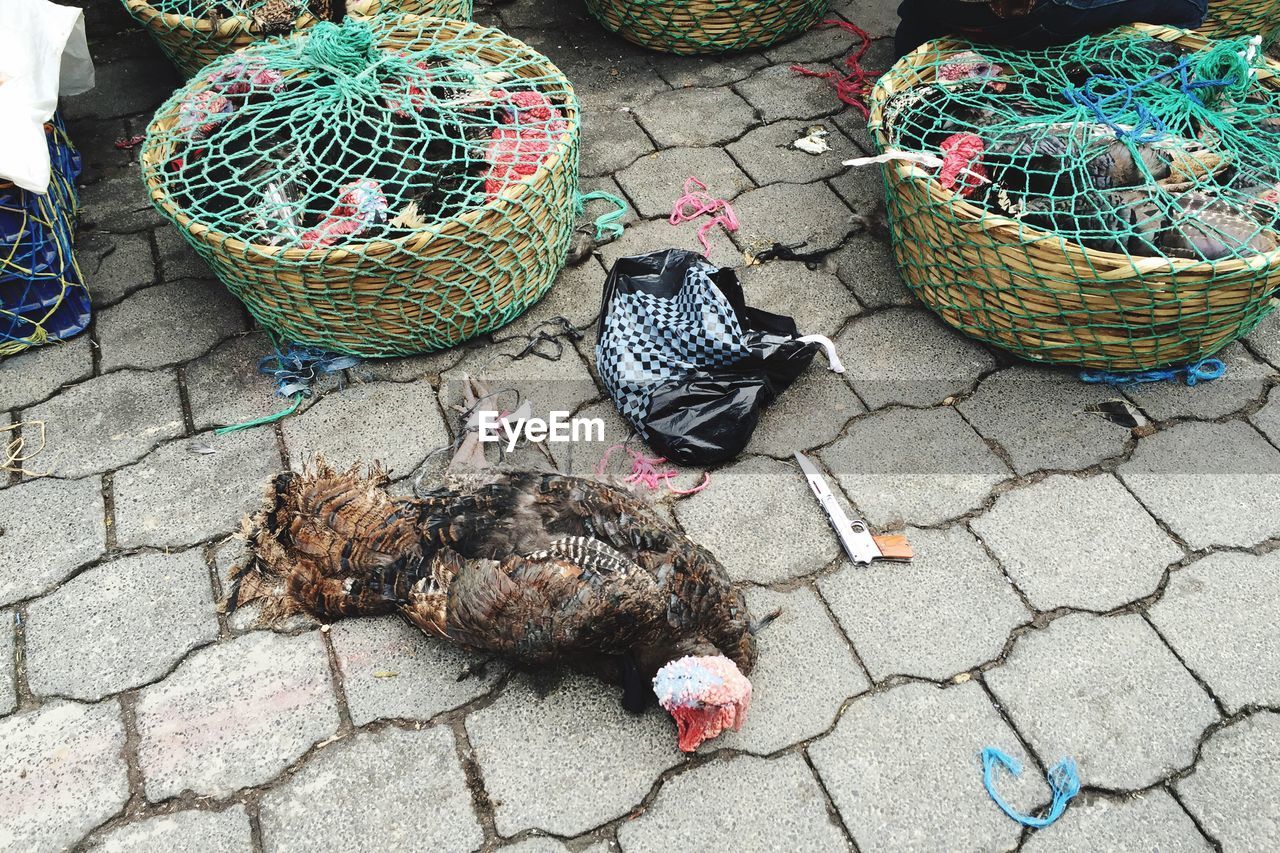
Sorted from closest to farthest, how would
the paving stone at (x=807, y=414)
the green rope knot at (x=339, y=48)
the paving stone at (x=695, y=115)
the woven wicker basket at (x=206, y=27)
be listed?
the paving stone at (x=807, y=414), the green rope knot at (x=339, y=48), the woven wicker basket at (x=206, y=27), the paving stone at (x=695, y=115)

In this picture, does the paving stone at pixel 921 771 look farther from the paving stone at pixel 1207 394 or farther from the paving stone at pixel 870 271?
the paving stone at pixel 870 271

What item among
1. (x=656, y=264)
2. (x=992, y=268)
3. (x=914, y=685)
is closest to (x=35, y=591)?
(x=656, y=264)

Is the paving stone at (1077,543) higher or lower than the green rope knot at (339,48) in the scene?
lower

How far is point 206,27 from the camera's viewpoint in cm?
326

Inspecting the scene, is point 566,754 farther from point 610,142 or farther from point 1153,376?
point 610,142

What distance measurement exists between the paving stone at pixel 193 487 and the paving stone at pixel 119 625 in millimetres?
90

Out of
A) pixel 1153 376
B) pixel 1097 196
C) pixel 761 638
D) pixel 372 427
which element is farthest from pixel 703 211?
pixel 761 638

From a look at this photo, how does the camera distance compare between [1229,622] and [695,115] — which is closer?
[1229,622]

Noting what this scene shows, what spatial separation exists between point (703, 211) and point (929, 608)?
186cm

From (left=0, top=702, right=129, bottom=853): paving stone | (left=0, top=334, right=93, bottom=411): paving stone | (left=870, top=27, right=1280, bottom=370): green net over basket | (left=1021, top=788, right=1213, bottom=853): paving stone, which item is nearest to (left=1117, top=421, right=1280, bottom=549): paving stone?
(left=870, top=27, right=1280, bottom=370): green net over basket

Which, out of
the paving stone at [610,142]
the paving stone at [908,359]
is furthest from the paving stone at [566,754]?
the paving stone at [610,142]

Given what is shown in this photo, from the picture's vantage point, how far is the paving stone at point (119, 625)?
230 centimetres

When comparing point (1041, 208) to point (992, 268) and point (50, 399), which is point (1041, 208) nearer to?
point (992, 268)

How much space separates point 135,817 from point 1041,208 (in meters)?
3.14
